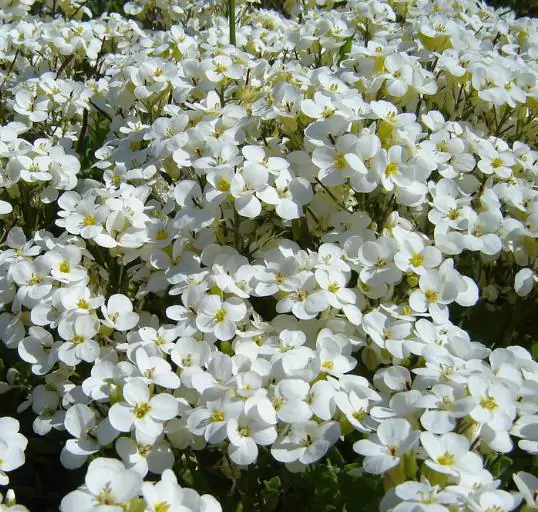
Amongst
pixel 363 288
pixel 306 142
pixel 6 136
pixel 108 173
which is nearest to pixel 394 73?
pixel 306 142

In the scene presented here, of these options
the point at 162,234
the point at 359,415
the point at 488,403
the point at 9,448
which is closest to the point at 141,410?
the point at 9,448

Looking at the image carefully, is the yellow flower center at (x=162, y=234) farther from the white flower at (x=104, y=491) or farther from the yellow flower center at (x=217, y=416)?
the white flower at (x=104, y=491)

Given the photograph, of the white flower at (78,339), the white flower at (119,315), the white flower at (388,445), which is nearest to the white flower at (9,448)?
the white flower at (78,339)

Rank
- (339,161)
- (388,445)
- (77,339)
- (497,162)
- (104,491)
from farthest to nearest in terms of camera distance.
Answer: (497,162) → (339,161) → (77,339) → (388,445) → (104,491)

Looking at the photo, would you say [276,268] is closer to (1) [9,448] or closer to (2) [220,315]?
(2) [220,315]

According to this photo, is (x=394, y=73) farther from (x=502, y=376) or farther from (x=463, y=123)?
(x=502, y=376)

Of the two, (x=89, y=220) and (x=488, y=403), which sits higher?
(x=488, y=403)

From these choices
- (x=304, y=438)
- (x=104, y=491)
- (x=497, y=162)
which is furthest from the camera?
(x=497, y=162)

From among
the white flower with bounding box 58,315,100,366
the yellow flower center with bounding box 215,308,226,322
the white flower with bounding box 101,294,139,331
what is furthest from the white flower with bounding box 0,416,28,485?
the yellow flower center with bounding box 215,308,226,322

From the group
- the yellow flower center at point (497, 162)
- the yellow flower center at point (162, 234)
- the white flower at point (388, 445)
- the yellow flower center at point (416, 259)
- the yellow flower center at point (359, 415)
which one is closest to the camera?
the white flower at point (388, 445)
